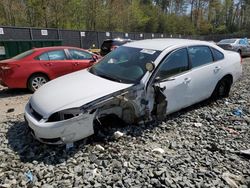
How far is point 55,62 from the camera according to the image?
25.0ft

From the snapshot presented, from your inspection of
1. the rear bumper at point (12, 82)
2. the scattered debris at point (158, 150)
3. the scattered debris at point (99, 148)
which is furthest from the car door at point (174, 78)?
the rear bumper at point (12, 82)

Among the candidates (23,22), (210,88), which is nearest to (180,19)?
(23,22)

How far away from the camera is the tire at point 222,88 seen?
573 centimetres

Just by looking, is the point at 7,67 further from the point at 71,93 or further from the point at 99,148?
the point at 99,148

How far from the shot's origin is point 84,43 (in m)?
Result: 18.1

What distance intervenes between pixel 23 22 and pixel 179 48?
25.8 metres

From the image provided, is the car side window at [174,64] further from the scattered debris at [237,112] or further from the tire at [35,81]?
the tire at [35,81]

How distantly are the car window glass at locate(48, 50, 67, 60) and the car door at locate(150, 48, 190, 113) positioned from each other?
174 inches

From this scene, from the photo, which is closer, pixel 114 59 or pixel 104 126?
pixel 104 126

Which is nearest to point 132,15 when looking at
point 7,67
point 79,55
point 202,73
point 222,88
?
point 79,55

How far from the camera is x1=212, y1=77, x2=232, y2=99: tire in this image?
573cm

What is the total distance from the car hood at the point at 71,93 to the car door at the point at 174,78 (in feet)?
2.33

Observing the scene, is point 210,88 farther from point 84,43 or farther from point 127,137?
point 84,43

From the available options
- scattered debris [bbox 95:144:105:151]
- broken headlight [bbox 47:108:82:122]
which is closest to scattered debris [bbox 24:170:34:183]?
broken headlight [bbox 47:108:82:122]
